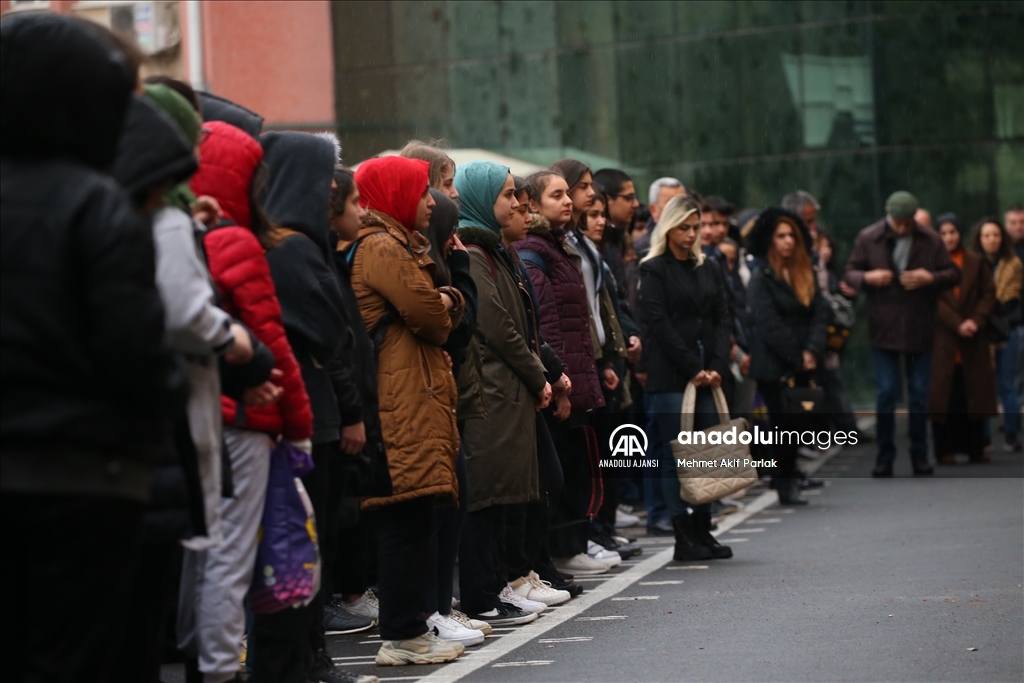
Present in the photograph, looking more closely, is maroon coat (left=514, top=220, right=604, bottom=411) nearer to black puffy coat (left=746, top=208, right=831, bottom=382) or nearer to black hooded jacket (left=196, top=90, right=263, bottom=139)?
black hooded jacket (left=196, top=90, right=263, bottom=139)

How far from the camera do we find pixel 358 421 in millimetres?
6527

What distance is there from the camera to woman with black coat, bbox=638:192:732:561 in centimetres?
1080

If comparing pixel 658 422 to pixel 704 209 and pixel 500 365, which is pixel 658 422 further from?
pixel 704 209

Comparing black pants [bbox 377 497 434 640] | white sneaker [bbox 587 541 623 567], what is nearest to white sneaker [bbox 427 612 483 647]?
black pants [bbox 377 497 434 640]

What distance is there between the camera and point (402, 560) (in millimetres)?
→ 7184

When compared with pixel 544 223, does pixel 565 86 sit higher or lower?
higher

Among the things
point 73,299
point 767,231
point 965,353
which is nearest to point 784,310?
point 767,231

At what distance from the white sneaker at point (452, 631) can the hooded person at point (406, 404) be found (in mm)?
323

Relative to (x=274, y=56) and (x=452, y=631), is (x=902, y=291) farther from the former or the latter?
(x=274, y=56)

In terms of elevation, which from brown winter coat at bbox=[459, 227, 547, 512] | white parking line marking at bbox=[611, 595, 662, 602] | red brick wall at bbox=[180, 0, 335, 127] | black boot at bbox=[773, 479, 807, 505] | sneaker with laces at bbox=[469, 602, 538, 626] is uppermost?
red brick wall at bbox=[180, 0, 335, 127]

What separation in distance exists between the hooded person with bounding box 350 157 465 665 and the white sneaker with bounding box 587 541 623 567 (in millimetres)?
3174

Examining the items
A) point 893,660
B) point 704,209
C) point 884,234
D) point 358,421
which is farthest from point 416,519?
point 884,234

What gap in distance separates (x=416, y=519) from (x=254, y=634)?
4.44 feet

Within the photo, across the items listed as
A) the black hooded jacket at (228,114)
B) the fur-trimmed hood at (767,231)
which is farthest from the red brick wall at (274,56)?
the black hooded jacket at (228,114)
